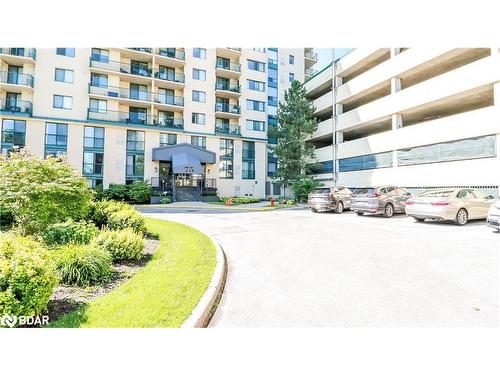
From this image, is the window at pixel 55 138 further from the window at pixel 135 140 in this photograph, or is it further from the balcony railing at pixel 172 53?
the balcony railing at pixel 172 53

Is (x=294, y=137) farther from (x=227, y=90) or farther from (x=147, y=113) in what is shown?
(x=147, y=113)

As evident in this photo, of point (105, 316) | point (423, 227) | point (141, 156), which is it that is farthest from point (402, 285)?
point (141, 156)

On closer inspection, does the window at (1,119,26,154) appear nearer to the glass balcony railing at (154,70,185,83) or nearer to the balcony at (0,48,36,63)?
the balcony at (0,48,36,63)

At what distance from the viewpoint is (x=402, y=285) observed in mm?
4559

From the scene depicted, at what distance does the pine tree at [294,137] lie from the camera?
30.1m

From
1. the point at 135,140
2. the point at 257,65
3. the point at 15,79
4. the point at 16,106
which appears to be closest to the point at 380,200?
the point at 135,140

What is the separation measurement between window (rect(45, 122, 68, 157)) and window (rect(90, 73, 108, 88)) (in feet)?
18.3

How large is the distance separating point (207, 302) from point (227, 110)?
34.3 meters

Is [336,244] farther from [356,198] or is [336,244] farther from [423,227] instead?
[356,198]

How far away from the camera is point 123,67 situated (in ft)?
100

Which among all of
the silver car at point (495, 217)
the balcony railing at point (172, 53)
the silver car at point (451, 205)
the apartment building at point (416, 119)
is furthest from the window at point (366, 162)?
the balcony railing at point (172, 53)

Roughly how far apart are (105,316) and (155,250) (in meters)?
3.72

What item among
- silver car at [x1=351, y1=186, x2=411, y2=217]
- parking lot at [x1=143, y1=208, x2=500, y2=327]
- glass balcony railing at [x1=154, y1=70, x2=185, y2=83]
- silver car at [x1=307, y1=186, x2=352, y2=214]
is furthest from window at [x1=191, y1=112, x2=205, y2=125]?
parking lot at [x1=143, y1=208, x2=500, y2=327]

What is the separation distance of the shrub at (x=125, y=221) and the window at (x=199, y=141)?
25707mm
